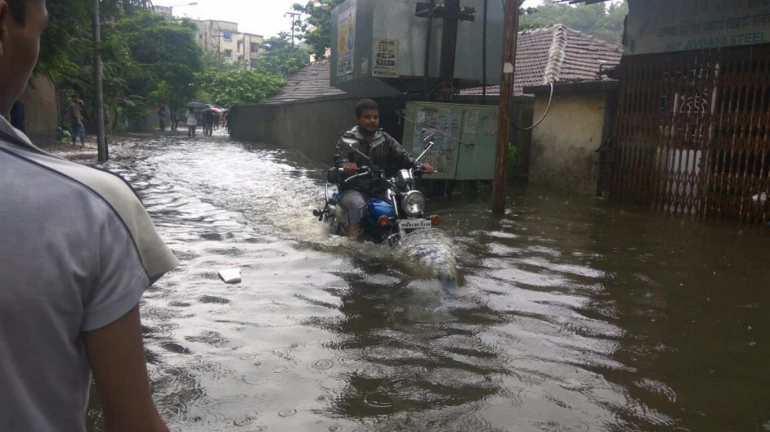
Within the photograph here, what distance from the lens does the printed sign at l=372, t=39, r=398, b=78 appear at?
1137 cm

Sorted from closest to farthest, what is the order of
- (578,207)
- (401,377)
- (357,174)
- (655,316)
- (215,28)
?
(401,377) < (655,316) < (357,174) < (578,207) < (215,28)

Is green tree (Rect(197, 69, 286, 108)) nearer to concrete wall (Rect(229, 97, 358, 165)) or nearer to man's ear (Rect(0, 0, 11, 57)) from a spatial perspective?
concrete wall (Rect(229, 97, 358, 165))

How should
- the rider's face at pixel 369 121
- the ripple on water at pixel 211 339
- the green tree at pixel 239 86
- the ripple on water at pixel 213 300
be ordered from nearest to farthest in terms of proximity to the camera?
the ripple on water at pixel 211 339, the ripple on water at pixel 213 300, the rider's face at pixel 369 121, the green tree at pixel 239 86

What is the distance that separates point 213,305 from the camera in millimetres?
4840

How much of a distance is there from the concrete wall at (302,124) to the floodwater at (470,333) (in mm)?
8255

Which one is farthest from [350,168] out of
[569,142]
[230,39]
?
[230,39]

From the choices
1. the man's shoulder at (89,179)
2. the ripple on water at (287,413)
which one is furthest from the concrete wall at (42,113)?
the man's shoulder at (89,179)

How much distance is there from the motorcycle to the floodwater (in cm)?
24

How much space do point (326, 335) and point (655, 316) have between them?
245 cm

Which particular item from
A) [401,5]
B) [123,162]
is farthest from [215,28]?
[401,5]

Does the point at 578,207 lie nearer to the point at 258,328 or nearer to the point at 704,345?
the point at 704,345

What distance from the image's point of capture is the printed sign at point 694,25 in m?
8.70

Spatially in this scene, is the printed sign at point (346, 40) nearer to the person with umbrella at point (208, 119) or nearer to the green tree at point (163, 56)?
the green tree at point (163, 56)

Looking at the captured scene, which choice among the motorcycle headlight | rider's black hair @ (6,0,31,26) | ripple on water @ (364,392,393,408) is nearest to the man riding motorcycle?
the motorcycle headlight
